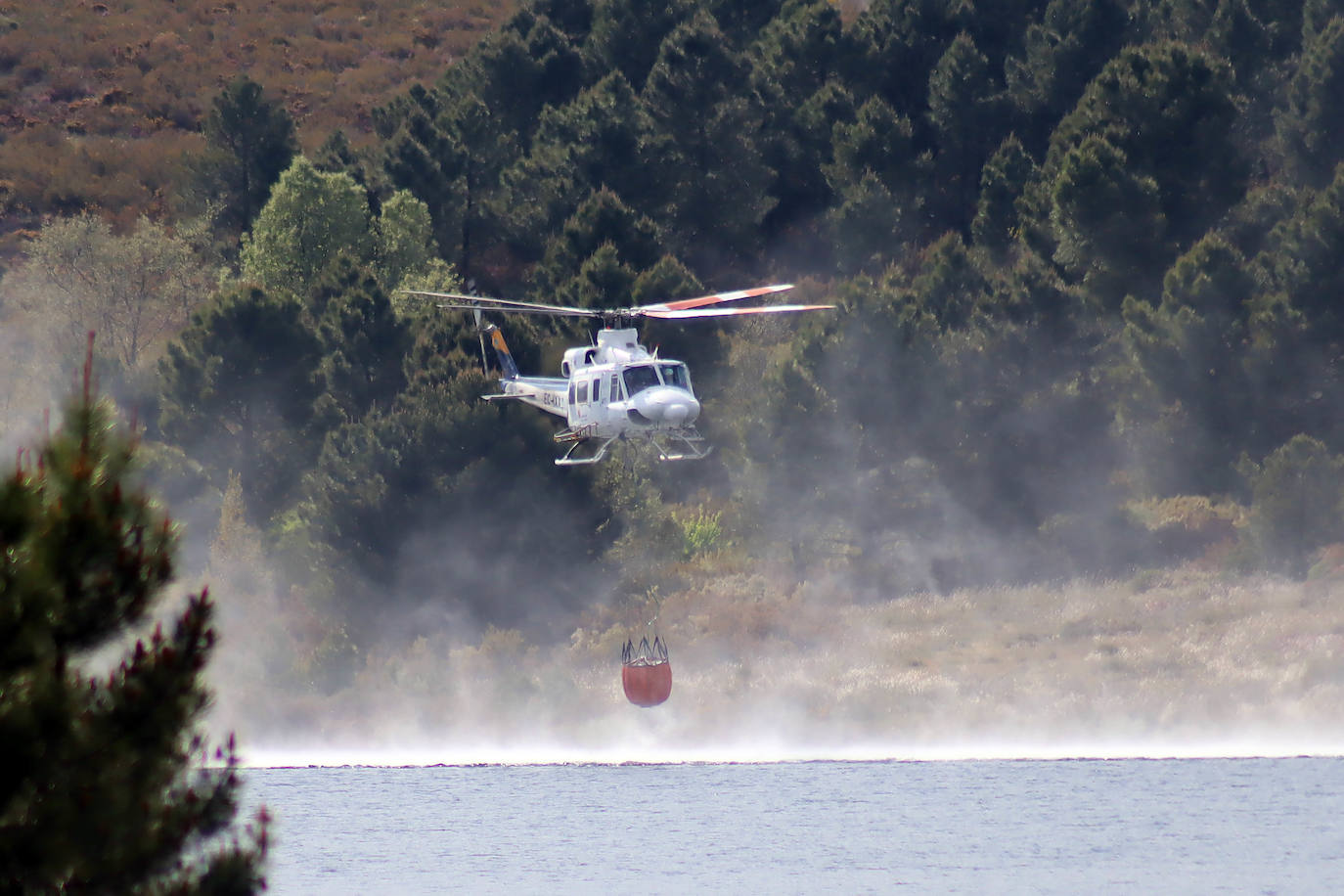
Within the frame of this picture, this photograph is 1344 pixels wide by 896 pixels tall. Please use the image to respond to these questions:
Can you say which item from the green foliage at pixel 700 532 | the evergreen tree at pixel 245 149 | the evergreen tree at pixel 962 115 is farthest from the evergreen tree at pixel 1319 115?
the evergreen tree at pixel 245 149

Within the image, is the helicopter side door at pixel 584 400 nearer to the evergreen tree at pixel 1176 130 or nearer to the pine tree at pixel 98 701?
the pine tree at pixel 98 701

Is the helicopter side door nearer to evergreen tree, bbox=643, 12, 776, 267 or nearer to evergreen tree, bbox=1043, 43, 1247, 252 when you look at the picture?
evergreen tree, bbox=1043, 43, 1247, 252

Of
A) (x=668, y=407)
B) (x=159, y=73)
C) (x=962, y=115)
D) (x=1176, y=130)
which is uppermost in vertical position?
(x=159, y=73)

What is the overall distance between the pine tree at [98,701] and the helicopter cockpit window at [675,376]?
75.5 feet

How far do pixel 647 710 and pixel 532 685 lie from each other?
412cm

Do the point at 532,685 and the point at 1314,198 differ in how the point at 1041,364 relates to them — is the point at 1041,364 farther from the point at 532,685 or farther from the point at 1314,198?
the point at 532,685

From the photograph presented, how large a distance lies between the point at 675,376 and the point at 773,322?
38718mm

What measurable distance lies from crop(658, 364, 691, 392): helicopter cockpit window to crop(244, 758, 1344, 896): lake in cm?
1027

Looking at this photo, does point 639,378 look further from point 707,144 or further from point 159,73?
point 159,73

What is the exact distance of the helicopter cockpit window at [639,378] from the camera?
111ft

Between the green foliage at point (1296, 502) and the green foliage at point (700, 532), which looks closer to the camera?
the green foliage at point (1296, 502)

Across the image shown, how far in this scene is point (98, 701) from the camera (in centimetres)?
1045

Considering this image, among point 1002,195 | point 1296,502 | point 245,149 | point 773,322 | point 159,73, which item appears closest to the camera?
point 1296,502

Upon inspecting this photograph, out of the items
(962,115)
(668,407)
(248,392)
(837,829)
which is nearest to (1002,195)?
(962,115)
